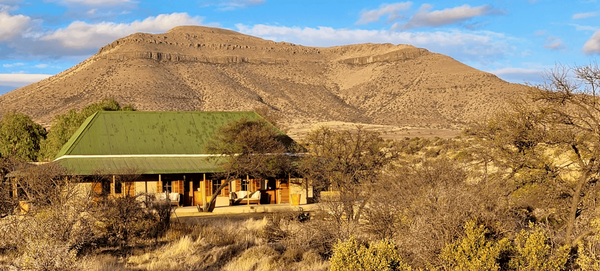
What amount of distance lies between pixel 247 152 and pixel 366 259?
17156 mm

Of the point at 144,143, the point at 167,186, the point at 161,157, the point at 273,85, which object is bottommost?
the point at 167,186

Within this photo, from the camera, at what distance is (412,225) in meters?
10.6

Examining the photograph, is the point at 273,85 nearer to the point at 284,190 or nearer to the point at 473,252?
the point at 284,190

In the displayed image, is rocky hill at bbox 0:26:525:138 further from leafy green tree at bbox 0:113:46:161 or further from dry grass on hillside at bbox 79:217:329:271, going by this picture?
dry grass on hillside at bbox 79:217:329:271

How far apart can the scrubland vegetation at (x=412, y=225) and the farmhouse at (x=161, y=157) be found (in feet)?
31.8

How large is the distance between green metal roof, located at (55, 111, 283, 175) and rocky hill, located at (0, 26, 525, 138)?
59008 millimetres

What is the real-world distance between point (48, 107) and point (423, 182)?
88923 mm

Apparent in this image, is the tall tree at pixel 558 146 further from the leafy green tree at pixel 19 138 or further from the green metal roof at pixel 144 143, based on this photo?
the leafy green tree at pixel 19 138

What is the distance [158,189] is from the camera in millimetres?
27156

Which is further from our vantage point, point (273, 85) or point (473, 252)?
point (273, 85)

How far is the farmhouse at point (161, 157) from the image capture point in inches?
1054

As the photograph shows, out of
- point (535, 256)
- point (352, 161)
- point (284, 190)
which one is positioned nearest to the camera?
point (535, 256)

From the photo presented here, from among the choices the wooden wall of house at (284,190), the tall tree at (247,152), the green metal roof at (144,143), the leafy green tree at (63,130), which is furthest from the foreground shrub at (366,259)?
the leafy green tree at (63,130)

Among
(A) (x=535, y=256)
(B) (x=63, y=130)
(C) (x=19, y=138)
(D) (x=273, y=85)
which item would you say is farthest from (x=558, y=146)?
(D) (x=273, y=85)
